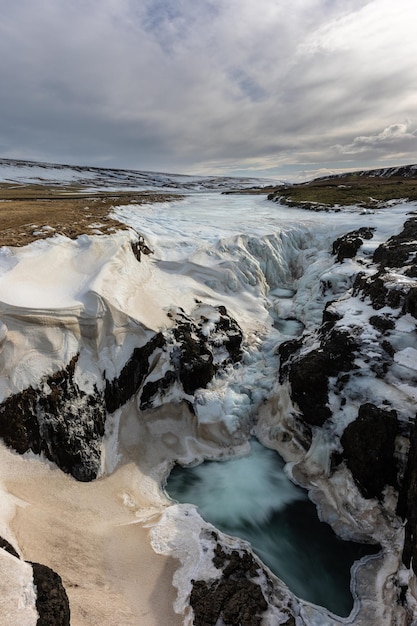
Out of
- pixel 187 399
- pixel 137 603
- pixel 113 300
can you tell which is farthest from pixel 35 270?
pixel 137 603

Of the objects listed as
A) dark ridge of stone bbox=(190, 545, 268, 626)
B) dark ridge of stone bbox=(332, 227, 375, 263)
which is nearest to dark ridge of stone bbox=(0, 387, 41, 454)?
dark ridge of stone bbox=(190, 545, 268, 626)

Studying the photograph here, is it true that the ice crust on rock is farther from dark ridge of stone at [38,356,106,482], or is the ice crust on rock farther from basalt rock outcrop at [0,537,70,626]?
basalt rock outcrop at [0,537,70,626]

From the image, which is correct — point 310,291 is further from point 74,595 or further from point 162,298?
point 74,595

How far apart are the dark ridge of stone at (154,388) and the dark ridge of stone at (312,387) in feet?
13.6

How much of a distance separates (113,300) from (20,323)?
9.99 ft

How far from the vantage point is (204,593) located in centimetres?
670

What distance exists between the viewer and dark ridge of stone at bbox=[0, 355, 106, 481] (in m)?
8.99

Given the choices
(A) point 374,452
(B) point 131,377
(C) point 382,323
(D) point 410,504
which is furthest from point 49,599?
(C) point 382,323

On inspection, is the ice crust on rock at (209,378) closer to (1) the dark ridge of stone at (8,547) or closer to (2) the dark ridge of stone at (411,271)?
(2) the dark ridge of stone at (411,271)

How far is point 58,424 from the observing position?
9.55 meters

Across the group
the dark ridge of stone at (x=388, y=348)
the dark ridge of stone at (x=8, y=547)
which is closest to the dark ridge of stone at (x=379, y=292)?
the dark ridge of stone at (x=388, y=348)

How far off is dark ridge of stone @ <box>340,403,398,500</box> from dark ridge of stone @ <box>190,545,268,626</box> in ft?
11.2

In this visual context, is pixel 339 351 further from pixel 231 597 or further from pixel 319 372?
pixel 231 597

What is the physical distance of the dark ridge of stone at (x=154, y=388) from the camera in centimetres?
1154
